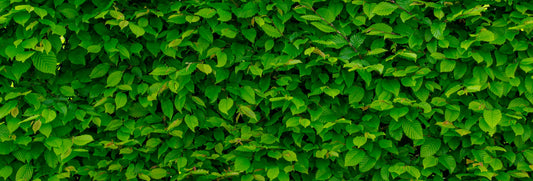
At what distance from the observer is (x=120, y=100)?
2480mm

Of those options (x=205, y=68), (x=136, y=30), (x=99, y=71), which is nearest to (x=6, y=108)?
(x=99, y=71)

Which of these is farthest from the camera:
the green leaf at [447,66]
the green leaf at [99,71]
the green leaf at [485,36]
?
the green leaf at [99,71]

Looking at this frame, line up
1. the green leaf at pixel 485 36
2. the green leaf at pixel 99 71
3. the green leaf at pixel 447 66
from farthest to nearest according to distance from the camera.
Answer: the green leaf at pixel 99 71 → the green leaf at pixel 447 66 → the green leaf at pixel 485 36

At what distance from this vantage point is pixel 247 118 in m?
2.63

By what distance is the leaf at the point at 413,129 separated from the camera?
247cm

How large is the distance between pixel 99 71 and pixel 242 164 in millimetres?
998

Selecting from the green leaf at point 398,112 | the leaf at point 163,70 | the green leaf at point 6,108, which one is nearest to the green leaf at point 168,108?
the leaf at point 163,70

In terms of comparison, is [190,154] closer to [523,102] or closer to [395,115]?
[395,115]

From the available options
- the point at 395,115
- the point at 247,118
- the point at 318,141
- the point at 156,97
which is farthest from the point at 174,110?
the point at 395,115

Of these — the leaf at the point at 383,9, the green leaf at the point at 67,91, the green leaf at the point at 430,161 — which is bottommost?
the green leaf at the point at 430,161

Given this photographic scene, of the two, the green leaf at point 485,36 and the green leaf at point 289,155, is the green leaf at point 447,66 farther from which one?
the green leaf at point 289,155

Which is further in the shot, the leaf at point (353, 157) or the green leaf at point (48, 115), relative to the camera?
the leaf at point (353, 157)

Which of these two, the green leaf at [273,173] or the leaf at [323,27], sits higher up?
the leaf at [323,27]

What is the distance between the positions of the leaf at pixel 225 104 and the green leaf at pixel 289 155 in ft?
1.37
